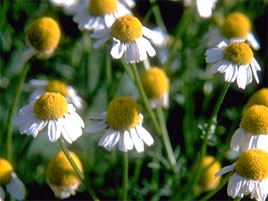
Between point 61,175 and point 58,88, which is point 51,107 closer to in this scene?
point 61,175

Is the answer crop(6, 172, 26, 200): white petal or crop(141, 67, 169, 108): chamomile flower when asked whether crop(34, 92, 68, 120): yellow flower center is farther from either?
crop(141, 67, 169, 108): chamomile flower

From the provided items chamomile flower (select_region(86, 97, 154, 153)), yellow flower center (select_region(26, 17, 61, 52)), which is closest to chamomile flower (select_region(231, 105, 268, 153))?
chamomile flower (select_region(86, 97, 154, 153))

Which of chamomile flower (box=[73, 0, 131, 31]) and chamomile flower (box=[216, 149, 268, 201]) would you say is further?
chamomile flower (box=[73, 0, 131, 31])

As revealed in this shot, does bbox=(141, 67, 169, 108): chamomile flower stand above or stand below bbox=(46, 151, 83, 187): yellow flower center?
below

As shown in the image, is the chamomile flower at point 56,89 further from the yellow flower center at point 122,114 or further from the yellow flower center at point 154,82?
the yellow flower center at point 122,114

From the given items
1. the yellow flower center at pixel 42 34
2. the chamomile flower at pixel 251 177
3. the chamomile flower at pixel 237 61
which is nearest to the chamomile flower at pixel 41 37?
the yellow flower center at pixel 42 34

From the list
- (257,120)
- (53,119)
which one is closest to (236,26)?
(257,120)
